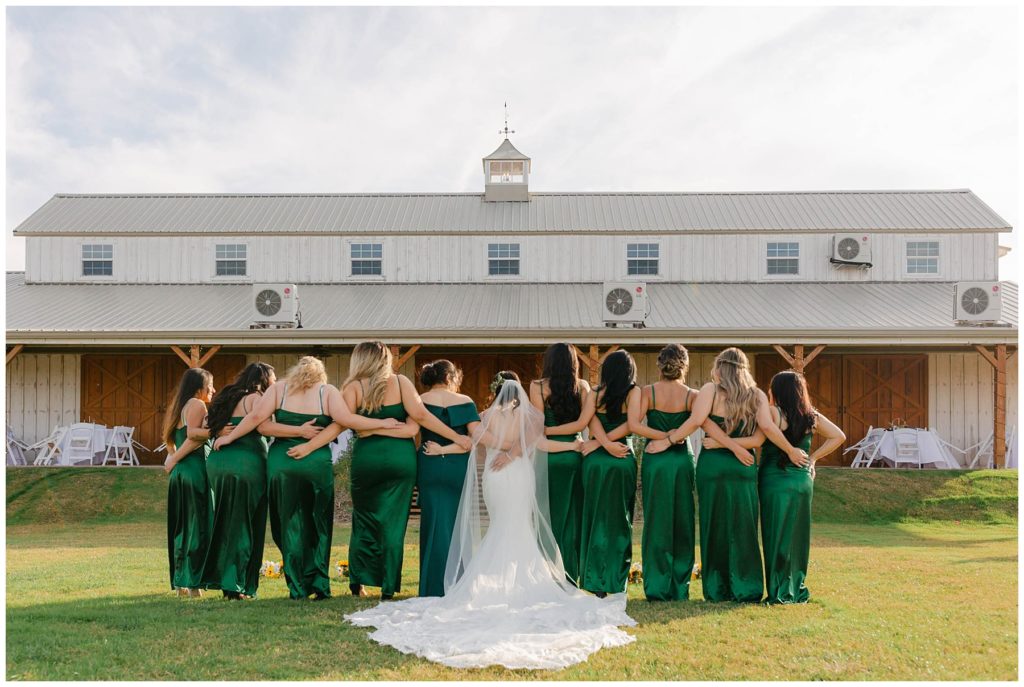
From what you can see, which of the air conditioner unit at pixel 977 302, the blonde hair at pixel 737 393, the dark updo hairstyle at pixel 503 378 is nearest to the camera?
the blonde hair at pixel 737 393

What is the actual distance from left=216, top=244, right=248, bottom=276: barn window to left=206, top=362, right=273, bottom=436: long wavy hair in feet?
50.3

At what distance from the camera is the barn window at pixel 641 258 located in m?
21.1

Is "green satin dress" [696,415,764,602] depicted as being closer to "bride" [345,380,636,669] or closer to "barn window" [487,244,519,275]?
"bride" [345,380,636,669]

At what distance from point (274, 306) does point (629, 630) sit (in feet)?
43.0

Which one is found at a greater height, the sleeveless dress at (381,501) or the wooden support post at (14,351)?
the wooden support post at (14,351)

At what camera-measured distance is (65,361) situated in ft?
63.2

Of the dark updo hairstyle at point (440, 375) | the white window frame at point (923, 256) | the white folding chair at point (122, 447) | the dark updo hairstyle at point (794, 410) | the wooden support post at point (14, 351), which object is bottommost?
the white folding chair at point (122, 447)

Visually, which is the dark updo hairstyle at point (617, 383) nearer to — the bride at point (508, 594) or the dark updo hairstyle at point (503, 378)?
the bride at point (508, 594)

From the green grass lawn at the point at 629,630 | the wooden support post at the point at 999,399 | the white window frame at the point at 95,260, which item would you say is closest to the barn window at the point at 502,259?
the white window frame at the point at 95,260

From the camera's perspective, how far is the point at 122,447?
18.0 meters

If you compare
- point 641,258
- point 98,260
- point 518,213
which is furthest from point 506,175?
point 98,260

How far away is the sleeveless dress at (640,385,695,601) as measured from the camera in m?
6.55

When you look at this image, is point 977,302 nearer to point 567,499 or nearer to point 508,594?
point 567,499

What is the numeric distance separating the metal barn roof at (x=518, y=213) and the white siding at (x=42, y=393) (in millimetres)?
3856
